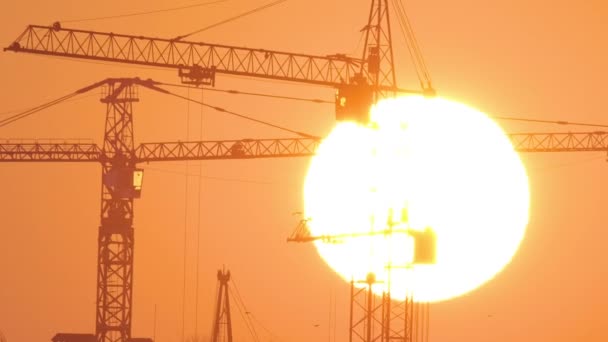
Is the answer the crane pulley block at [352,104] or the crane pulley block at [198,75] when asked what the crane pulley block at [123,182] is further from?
the crane pulley block at [352,104]

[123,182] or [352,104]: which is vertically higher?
[123,182]

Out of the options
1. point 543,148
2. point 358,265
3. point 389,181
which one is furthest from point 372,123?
point 543,148

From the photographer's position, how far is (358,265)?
109375mm

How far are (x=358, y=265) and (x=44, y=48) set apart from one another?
48.0 metres

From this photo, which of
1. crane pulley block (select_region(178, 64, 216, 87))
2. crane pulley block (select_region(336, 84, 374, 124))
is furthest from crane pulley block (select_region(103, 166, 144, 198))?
crane pulley block (select_region(336, 84, 374, 124))

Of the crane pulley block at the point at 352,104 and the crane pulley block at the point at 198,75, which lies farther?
the crane pulley block at the point at 198,75

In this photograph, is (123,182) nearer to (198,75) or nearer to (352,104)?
(198,75)

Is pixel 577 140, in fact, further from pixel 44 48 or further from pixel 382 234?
pixel 382 234

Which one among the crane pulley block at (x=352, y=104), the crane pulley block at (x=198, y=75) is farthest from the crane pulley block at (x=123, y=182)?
the crane pulley block at (x=352, y=104)

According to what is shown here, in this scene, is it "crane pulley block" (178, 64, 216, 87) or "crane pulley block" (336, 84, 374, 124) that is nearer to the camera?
"crane pulley block" (336, 84, 374, 124)

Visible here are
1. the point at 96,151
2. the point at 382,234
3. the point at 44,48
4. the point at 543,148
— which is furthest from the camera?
the point at 543,148

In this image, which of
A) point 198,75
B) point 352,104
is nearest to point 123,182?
point 198,75

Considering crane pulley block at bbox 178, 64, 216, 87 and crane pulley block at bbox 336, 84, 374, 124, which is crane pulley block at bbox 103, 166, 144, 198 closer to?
crane pulley block at bbox 178, 64, 216, 87

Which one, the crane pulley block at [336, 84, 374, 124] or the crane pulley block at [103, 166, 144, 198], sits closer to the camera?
the crane pulley block at [336, 84, 374, 124]
